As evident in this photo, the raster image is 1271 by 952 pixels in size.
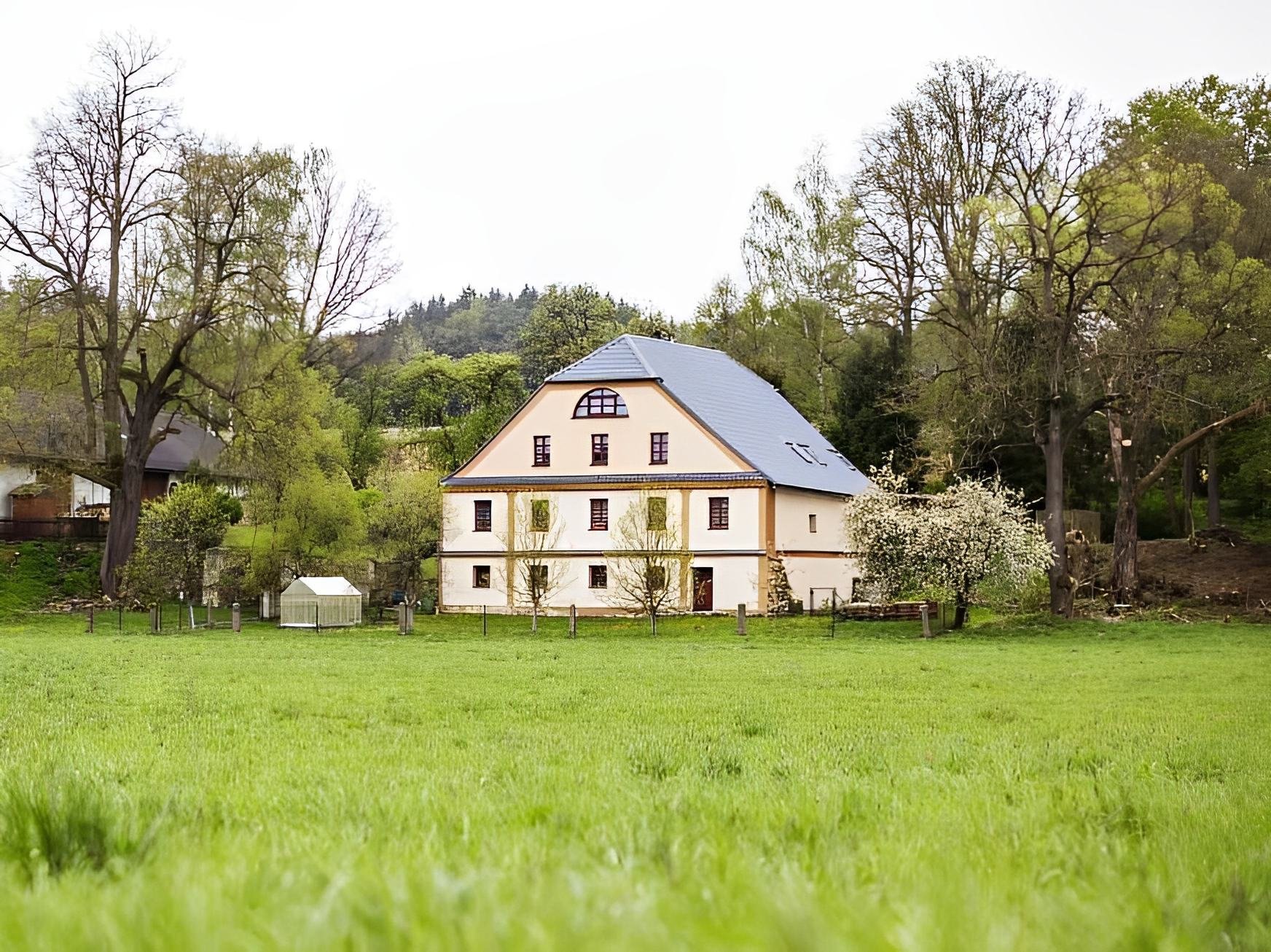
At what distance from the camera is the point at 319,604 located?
4881 cm

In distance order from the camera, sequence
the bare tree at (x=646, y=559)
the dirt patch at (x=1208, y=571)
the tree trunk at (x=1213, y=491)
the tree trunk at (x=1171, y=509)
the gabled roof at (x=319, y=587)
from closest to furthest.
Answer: the gabled roof at (x=319, y=587) < the bare tree at (x=646, y=559) < the dirt patch at (x=1208, y=571) < the tree trunk at (x=1213, y=491) < the tree trunk at (x=1171, y=509)

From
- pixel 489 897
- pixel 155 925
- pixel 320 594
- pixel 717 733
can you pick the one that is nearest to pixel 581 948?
pixel 489 897

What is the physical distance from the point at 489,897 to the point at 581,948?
0.63 meters

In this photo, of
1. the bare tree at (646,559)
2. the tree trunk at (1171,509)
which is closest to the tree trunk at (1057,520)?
the bare tree at (646,559)

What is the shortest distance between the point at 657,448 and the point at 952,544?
49.8 ft

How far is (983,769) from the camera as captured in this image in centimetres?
992

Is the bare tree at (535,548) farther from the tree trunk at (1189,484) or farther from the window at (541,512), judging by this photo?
the tree trunk at (1189,484)

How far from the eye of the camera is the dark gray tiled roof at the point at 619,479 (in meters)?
53.5

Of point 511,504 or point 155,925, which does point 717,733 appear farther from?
point 511,504

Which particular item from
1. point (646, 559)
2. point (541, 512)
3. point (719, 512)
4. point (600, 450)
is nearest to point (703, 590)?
point (719, 512)

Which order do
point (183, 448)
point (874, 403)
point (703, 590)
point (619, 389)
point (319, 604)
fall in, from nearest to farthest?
point (319, 604) < point (703, 590) < point (619, 389) < point (874, 403) < point (183, 448)

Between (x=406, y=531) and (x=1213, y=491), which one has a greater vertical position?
(x=1213, y=491)

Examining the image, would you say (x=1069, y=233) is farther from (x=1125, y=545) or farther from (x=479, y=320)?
(x=479, y=320)

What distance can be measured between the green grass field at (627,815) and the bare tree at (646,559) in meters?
28.0
